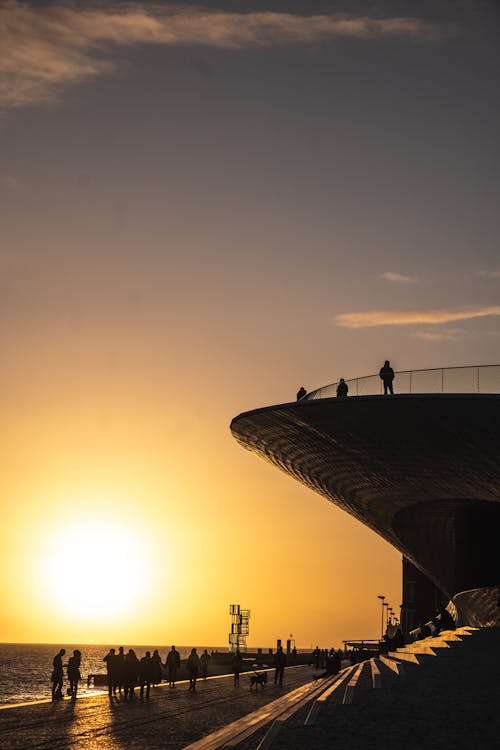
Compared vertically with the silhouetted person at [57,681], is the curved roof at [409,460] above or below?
above

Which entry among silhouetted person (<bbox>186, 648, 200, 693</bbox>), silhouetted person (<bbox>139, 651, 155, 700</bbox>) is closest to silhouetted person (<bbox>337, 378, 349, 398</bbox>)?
silhouetted person (<bbox>186, 648, 200, 693</bbox>)

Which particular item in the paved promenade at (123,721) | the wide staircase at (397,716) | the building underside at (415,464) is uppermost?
the building underside at (415,464)

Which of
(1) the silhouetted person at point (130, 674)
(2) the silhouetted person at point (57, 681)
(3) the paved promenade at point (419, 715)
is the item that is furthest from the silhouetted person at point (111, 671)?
(3) the paved promenade at point (419, 715)

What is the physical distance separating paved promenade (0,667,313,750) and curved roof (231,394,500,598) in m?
13.3

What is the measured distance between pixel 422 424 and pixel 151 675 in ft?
52.0

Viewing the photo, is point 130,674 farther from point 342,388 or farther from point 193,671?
point 342,388

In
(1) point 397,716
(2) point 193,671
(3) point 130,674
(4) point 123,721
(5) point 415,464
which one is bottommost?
(4) point 123,721

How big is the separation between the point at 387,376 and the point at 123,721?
801 inches

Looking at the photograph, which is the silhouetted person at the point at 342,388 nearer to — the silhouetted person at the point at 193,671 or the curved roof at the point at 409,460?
the curved roof at the point at 409,460

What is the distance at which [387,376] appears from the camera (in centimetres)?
3500

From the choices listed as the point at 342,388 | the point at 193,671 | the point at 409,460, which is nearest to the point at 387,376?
the point at 342,388

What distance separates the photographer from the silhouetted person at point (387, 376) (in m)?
35.0

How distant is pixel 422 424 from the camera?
120 ft

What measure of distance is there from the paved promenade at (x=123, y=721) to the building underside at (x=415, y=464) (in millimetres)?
13350
